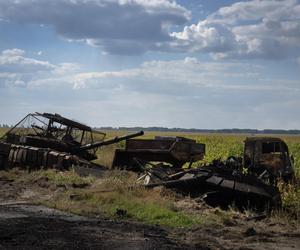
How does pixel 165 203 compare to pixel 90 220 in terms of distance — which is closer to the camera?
pixel 90 220

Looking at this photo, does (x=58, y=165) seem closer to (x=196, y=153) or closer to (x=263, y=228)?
(x=196, y=153)

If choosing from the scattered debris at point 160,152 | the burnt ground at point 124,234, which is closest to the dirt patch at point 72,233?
the burnt ground at point 124,234

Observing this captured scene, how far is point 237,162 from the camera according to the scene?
19.2 m

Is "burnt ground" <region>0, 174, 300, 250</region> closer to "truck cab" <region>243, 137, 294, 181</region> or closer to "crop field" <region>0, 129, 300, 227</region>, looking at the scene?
"crop field" <region>0, 129, 300, 227</region>

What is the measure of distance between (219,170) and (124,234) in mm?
6302

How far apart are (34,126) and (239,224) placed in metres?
16.1

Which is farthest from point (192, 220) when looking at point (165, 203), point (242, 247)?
point (242, 247)

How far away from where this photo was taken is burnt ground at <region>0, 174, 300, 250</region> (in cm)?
910

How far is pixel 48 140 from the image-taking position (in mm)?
25469

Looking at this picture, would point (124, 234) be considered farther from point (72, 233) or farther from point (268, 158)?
point (268, 158)

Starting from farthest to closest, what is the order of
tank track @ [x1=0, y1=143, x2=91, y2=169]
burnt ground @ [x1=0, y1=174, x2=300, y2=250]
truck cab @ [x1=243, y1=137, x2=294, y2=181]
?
1. tank track @ [x1=0, y1=143, x2=91, y2=169]
2. truck cab @ [x1=243, y1=137, x2=294, y2=181]
3. burnt ground @ [x1=0, y1=174, x2=300, y2=250]

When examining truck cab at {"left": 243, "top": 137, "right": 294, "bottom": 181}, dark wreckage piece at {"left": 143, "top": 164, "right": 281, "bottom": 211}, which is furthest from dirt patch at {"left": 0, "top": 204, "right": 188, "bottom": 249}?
truck cab at {"left": 243, "top": 137, "right": 294, "bottom": 181}

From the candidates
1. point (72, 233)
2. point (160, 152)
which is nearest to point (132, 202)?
point (72, 233)

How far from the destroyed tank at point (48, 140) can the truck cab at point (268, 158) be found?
8.14 m
